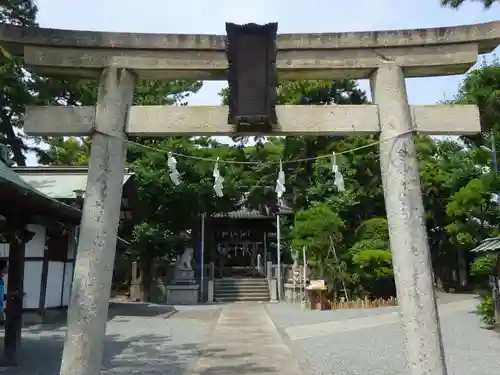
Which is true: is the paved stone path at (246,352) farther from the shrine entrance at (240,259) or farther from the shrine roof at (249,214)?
the shrine entrance at (240,259)

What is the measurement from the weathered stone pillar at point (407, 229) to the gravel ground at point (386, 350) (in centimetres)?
327

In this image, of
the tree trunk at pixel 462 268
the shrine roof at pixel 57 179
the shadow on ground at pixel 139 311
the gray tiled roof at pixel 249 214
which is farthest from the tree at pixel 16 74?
the tree trunk at pixel 462 268

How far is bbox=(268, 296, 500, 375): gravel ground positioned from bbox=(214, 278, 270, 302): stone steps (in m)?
10.5

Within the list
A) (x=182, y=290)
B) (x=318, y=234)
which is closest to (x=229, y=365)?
(x=318, y=234)

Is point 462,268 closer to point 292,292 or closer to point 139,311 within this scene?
point 292,292

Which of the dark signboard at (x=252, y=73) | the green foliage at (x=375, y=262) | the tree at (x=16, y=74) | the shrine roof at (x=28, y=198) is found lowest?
the green foliage at (x=375, y=262)

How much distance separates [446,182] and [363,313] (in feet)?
32.2

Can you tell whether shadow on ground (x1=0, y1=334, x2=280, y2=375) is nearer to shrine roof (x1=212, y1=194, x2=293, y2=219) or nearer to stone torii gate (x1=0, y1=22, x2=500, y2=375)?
stone torii gate (x1=0, y1=22, x2=500, y2=375)

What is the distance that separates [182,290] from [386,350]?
51.1ft

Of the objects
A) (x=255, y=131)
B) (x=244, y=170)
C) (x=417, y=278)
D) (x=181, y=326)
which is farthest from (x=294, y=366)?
(x=244, y=170)

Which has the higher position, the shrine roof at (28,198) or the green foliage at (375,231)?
the green foliage at (375,231)

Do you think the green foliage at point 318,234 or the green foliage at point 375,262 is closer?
the green foliage at point 375,262

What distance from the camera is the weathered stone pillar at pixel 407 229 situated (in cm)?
511

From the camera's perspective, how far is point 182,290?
24562 mm
